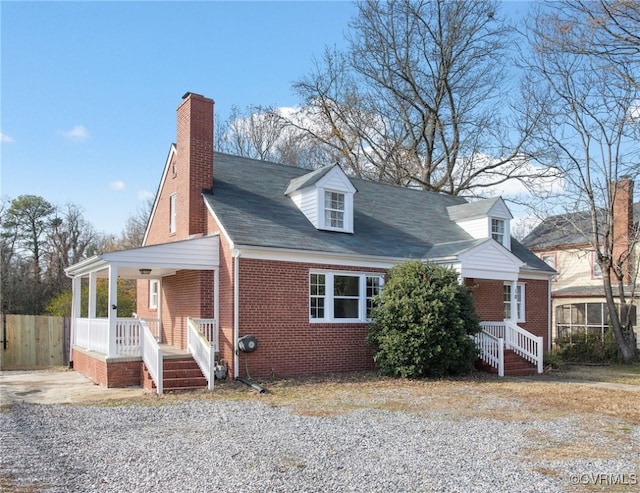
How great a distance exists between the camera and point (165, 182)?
1897 centimetres

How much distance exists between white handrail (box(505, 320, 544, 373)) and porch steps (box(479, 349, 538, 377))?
23 centimetres

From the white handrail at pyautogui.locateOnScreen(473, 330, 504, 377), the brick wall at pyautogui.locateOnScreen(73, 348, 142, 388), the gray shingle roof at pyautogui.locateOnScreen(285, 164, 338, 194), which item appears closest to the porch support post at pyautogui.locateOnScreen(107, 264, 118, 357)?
the brick wall at pyautogui.locateOnScreen(73, 348, 142, 388)

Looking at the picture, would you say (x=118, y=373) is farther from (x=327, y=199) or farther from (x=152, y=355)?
(x=327, y=199)

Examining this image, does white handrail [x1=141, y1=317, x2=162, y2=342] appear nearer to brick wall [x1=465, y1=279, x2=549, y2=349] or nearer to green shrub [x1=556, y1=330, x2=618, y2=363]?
brick wall [x1=465, y1=279, x2=549, y2=349]

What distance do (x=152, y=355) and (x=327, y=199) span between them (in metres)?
7.15

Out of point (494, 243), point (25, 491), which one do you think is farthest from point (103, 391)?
point (494, 243)

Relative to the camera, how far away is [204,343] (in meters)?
13.3

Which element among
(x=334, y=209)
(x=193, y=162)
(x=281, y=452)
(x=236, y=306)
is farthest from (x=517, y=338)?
(x=281, y=452)

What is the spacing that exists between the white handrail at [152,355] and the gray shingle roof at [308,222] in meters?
3.11

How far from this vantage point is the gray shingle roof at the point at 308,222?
1547cm

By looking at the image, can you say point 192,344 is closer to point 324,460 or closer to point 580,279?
point 324,460

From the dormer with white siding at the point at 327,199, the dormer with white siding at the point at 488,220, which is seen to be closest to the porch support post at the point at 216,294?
the dormer with white siding at the point at 327,199

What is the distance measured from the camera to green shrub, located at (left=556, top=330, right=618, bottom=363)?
72.7ft

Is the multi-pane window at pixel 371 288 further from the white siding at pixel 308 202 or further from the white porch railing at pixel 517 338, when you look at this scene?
the white porch railing at pixel 517 338
